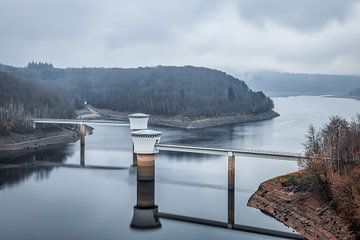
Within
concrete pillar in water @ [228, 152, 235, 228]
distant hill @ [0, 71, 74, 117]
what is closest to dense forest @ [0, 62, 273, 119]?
distant hill @ [0, 71, 74, 117]

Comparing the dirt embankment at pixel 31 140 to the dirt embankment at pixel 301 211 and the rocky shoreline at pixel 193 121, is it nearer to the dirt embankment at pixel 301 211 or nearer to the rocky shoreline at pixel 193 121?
the rocky shoreline at pixel 193 121

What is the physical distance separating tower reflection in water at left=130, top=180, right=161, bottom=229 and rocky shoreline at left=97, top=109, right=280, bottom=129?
94.8 feet

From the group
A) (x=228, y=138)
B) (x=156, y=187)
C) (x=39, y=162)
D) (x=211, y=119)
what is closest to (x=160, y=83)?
(x=211, y=119)

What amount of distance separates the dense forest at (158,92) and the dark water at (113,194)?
78.3ft

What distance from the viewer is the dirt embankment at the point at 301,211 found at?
14188 mm

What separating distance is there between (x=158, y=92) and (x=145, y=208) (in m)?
52.9

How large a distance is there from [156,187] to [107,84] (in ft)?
268

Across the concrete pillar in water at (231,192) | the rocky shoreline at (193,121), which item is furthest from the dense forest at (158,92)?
the concrete pillar in water at (231,192)

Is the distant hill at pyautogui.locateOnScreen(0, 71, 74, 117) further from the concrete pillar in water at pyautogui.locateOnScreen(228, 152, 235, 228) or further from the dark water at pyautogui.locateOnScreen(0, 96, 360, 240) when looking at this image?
the concrete pillar in water at pyautogui.locateOnScreen(228, 152, 235, 228)

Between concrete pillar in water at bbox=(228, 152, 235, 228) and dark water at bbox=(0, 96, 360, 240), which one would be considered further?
concrete pillar in water at bbox=(228, 152, 235, 228)

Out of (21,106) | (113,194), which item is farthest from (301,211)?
(21,106)

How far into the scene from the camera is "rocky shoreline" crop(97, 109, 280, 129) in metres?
51.2

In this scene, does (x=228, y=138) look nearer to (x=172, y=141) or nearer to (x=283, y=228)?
(x=172, y=141)

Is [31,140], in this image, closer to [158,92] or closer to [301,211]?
[301,211]
